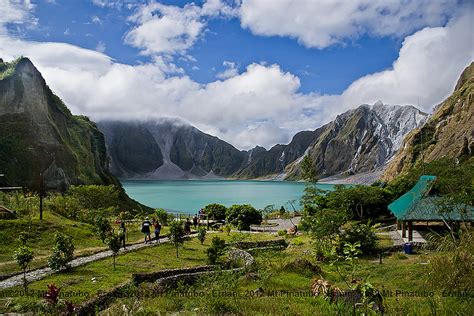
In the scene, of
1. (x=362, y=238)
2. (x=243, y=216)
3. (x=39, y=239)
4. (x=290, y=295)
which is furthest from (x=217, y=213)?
(x=290, y=295)

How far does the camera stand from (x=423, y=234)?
25.4m

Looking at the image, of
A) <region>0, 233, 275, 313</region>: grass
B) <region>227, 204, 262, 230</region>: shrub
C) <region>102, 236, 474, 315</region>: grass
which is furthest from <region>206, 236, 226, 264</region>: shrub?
<region>227, 204, 262, 230</region>: shrub

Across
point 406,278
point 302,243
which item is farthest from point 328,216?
point 406,278

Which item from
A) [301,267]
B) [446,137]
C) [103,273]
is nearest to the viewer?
[103,273]

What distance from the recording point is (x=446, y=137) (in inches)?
3479

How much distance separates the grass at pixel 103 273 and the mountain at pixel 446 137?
65.9 meters

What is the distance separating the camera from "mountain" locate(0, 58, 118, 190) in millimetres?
61844

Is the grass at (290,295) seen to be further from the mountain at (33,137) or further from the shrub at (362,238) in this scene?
the mountain at (33,137)

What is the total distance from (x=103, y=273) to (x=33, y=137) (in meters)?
59.8

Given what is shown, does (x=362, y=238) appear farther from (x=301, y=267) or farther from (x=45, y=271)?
(x=45, y=271)

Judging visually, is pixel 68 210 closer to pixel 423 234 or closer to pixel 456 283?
pixel 423 234

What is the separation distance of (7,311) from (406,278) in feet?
41.5

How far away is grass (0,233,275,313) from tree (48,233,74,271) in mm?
366

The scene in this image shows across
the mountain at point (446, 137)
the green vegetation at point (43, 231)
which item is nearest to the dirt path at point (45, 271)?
the green vegetation at point (43, 231)
